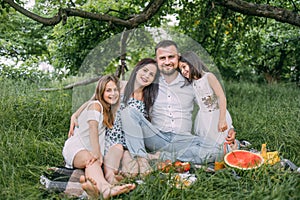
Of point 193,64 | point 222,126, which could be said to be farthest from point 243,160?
point 193,64

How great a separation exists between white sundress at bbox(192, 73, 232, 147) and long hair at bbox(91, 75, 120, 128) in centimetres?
56

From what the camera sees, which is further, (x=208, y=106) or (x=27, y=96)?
(x=27, y=96)

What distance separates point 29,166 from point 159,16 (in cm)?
318

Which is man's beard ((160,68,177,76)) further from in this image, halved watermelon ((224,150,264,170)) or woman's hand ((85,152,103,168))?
halved watermelon ((224,150,264,170))

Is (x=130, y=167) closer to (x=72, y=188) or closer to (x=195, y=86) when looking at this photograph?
(x=72, y=188)

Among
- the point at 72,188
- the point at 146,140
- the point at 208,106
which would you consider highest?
the point at 208,106

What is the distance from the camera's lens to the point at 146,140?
112 inches

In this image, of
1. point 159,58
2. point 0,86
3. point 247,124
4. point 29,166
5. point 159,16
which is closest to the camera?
point 159,58

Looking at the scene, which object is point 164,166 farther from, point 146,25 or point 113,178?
point 146,25

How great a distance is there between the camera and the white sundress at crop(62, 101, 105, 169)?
2705mm

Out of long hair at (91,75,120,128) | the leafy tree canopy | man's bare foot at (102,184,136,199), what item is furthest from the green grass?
the leafy tree canopy

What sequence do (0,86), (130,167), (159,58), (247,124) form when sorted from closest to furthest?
(159,58) < (130,167) < (247,124) < (0,86)

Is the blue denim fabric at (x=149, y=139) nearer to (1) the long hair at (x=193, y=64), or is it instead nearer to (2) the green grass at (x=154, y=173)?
(2) the green grass at (x=154, y=173)

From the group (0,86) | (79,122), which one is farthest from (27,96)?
(79,122)
